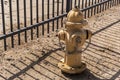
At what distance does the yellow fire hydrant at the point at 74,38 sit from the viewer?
152 inches

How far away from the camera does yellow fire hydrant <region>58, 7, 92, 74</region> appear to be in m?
3.87

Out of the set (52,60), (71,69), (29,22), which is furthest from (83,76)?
(29,22)

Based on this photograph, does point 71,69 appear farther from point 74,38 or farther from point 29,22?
point 29,22

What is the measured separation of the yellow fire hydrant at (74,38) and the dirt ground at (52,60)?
0.51 feet

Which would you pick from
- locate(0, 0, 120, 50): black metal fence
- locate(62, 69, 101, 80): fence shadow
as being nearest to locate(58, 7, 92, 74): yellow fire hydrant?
locate(62, 69, 101, 80): fence shadow

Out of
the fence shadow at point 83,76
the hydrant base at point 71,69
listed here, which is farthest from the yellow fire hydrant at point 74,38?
the fence shadow at point 83,76

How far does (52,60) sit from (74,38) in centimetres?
89

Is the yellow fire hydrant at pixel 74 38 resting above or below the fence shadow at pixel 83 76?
above

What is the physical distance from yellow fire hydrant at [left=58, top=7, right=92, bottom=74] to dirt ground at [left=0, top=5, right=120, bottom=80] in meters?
0.15

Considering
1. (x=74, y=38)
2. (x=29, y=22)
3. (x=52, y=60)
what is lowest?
(x=52, y=60)

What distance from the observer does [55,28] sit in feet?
20.2

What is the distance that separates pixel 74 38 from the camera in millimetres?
3850

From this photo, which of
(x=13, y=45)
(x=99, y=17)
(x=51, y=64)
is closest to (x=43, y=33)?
(x=13, y=45)

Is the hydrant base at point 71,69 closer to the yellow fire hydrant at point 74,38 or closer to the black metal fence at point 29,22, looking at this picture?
the yellow fire hydrant at point 74,38
